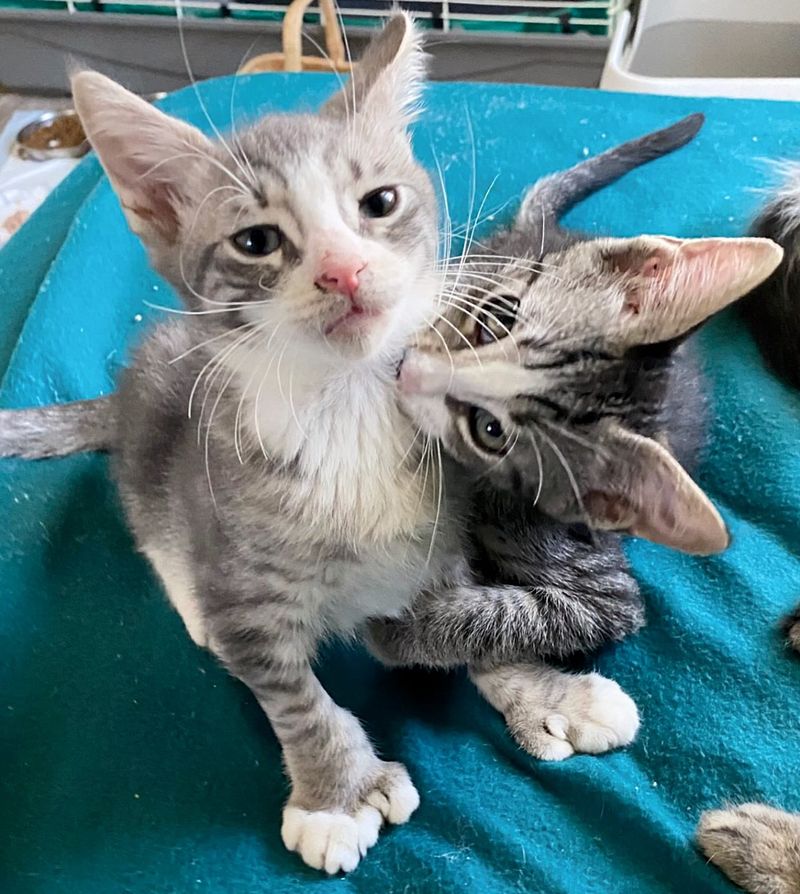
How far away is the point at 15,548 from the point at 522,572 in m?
0.68

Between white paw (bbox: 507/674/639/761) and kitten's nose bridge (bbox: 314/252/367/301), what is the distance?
1.80 ft

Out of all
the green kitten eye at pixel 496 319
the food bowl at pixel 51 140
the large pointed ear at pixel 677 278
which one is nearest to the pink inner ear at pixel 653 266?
the large pointed ear at pixel 677 278

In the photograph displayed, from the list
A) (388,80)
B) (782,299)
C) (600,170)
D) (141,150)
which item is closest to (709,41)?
(600,170)

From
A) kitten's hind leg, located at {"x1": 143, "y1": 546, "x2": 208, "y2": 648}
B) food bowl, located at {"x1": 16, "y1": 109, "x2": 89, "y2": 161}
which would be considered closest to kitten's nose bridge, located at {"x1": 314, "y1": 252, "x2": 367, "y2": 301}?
kitten's hind leg, located at {"x1": 143, "y1": 546, "x2": 208, "y2": 648}

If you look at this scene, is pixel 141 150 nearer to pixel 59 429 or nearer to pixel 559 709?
pixel 59 429

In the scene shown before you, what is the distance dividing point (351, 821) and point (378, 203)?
2.15 ft

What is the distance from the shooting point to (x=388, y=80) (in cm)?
106

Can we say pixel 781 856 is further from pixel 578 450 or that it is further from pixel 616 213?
pixel 616 213

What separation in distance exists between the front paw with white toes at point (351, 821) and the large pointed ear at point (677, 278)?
0.54 metres

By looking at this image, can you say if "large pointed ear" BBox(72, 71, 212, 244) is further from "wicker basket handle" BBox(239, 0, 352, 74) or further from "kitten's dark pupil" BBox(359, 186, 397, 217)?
"wicker basket handle" BBox(239, 0, 352, 74)

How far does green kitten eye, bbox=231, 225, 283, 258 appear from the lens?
91 cm

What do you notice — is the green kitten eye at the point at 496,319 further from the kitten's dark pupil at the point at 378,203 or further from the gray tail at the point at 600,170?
the gray tail at the point at 600,170

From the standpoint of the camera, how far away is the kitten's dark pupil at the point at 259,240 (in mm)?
912

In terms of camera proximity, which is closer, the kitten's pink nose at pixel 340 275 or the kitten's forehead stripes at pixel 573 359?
the kitten's pink nose at pixel 340 275
